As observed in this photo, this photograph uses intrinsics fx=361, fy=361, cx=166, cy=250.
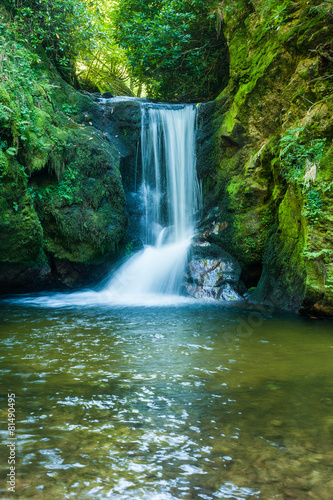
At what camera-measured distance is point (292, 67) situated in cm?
843

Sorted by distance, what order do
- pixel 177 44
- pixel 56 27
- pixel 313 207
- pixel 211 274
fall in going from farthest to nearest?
pixel 177 44, pixel 56 27, pixel 211 274, pixel 313 207

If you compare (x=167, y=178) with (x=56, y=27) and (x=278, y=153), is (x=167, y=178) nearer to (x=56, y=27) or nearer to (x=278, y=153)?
(x=278, y=153)

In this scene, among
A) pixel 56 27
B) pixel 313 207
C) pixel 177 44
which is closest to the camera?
pixel 313 207

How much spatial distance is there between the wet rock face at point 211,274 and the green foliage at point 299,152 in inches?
104

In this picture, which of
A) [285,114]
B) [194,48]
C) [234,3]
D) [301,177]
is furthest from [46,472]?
[194,48]

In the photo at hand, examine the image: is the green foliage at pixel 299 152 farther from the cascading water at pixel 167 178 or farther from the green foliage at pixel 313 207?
the cascading water at pixel 167 178

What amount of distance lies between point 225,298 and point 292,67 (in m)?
5.60

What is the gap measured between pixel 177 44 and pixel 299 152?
7.44 m

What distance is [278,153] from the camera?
8031 mm

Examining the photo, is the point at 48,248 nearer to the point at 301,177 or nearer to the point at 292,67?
the point at 301,177

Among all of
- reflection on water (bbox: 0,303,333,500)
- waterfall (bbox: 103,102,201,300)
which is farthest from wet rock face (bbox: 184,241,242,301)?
reflection on water (bbox: 0,303,333,500)

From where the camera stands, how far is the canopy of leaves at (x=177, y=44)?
11.8 meters

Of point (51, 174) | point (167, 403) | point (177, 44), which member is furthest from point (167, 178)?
point (167, 403)

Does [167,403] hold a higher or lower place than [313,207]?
lower
